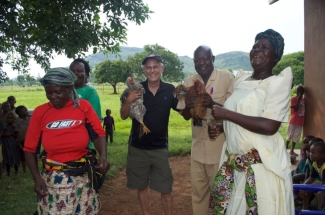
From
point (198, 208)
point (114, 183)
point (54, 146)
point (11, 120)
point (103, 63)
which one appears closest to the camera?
point (54, 146)

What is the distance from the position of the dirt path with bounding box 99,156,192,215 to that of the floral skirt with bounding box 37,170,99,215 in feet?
6.82

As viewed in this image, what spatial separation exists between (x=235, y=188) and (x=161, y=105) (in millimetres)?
1508

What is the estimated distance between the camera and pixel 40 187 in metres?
2.43

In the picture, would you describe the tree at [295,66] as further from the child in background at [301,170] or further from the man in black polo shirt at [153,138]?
the man in black polo shirt at [153,138]

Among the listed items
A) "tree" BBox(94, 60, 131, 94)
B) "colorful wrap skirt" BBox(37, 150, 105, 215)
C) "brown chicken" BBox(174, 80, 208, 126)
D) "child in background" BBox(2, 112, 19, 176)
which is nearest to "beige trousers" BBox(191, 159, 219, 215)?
"brown chicken" BBox(174, 80, 208, 126)

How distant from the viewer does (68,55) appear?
591 centimetres

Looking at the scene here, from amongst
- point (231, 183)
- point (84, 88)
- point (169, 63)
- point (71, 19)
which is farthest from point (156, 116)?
point (169, 63)

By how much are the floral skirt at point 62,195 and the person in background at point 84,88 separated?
962 millimetres

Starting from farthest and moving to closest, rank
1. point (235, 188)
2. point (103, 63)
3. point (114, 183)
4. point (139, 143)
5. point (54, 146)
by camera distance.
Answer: point (103, 63), point (114, 183), point (139, 143), point (54, 146), point (235, 188)

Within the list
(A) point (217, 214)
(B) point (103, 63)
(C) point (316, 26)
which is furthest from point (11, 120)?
(B) point (103, 63)

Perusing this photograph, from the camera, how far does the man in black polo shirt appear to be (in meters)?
3.48

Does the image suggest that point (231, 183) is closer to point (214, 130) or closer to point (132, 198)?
point (214, 130)

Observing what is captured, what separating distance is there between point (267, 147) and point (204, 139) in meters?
1.19

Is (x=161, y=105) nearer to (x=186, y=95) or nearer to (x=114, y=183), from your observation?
(x=186, y=95)
